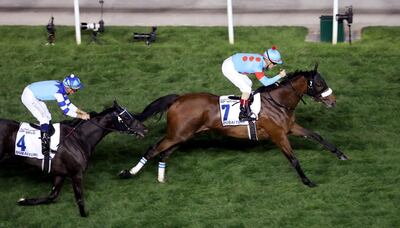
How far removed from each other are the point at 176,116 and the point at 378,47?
6.35m

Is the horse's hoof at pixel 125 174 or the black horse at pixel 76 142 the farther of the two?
the horse's hoof at pixel 125 174

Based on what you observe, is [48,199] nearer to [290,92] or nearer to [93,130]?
[93,130]

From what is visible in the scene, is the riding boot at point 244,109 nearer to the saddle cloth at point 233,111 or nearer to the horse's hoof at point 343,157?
the saddle cloth at point 233,111

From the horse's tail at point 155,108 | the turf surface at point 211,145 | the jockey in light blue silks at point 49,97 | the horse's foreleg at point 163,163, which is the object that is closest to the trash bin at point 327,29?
the turf surface at point 211,145

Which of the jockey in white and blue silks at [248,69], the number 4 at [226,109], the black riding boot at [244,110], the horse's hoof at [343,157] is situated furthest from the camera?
the horse's hoof at [343,157]

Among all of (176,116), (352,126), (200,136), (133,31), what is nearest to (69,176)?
(176,116)

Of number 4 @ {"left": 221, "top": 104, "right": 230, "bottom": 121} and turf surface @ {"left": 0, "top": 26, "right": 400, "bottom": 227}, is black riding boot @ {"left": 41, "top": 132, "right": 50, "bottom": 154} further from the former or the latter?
number 4 @ {"left": 221, "top": 104, "right": 230, "bottom": 121}

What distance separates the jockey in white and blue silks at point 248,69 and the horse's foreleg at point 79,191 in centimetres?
237

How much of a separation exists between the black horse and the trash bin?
6.92 meters

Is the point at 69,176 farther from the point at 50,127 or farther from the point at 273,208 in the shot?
the point at 273,208

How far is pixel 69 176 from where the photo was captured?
42.5ft

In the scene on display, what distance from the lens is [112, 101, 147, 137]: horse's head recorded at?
1320cm

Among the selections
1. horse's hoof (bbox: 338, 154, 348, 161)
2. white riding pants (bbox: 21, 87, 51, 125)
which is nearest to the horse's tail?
white riding pants (bbox: 21, 87, 51, 125)

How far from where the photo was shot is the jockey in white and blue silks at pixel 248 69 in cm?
1364
